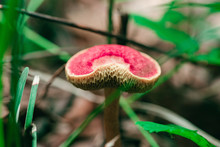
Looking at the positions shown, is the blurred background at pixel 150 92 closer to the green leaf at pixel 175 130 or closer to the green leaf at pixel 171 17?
the green leaf at pixel 171 17

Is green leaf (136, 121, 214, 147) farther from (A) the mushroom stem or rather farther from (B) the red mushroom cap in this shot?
(A) the mushroom stem

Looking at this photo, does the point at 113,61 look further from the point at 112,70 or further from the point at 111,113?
the point at 111,113

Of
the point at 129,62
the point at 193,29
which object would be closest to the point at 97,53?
the point at 129,62

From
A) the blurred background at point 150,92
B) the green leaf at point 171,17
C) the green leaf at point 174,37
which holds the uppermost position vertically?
the green leaf at point 171,17

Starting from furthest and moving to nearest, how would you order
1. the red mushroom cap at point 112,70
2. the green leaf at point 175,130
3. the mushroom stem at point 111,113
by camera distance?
the mushroom stem at point 111,113
the red mushroom cap at point 112,70
the green leaf at point 175,130

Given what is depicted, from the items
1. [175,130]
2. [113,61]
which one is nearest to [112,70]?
[113,61]

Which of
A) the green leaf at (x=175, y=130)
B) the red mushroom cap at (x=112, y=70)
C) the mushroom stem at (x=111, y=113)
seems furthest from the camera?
the mushroom stem at (x=111, y=113)

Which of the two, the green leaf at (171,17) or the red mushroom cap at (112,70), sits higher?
the green leaf at (171,17)

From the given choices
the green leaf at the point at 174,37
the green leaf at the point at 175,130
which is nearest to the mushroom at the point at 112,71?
the green leaf at the point at 175,130

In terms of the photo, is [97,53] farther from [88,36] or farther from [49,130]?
[88,36]
